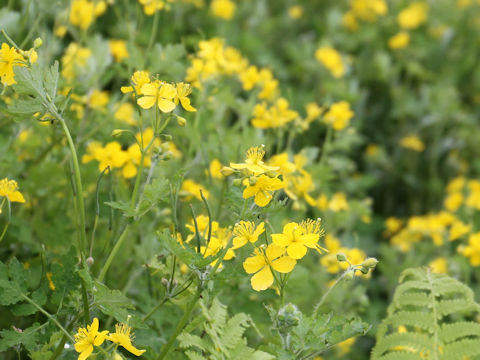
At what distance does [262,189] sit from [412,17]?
3589 millimetres

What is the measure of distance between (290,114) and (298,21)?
274cm

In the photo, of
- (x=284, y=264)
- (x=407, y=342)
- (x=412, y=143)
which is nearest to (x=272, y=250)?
(x=284, y=264)

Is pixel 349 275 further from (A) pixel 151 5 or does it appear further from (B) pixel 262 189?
(A) pixel 151 5

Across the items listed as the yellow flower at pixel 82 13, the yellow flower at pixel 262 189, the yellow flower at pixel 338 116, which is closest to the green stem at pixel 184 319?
the yellow flower at pixel 262 189

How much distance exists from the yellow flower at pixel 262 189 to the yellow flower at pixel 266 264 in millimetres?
92

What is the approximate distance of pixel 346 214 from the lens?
2.46 m

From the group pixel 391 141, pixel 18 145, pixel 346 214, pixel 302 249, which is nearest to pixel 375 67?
pixel 391 141

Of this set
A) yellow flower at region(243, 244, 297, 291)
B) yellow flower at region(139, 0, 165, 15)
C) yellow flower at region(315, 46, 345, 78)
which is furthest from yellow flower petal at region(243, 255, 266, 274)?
yellow flower at region(315, 46, 345, 78)

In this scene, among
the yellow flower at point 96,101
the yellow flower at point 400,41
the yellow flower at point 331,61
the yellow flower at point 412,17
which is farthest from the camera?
the yellow flower at point 412,17

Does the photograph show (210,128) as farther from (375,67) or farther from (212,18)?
(375,67)

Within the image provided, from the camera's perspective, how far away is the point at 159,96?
126 centimetres

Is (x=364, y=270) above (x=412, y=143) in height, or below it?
below

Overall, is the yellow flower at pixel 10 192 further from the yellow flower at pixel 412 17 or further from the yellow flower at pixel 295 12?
the yellow flower at pixel 412 17

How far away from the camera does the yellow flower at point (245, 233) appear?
1.18 m
